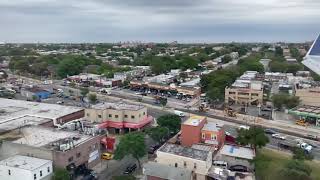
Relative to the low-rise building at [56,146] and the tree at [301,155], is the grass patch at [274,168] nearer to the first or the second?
the tree at [301,155]

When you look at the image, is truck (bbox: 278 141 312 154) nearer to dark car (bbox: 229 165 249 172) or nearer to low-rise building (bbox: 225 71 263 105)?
dark car (bbox: 229 165 249 172)

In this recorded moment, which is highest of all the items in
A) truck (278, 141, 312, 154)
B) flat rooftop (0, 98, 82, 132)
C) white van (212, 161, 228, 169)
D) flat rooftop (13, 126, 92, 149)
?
flat rooftop (0, 98, 82, 132)

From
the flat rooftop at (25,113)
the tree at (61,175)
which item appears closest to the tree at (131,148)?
the tree at (61,175)

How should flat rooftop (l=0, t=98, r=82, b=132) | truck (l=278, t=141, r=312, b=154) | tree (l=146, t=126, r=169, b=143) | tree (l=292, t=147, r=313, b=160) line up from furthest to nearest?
flat rooftop (l=0, t=98, r=82, b=132), truck (l=278, t=141, r=312, b=154), tree (l=146, t=126, r=169, b=143), tree (l=292, t=147, r=313, b=160)

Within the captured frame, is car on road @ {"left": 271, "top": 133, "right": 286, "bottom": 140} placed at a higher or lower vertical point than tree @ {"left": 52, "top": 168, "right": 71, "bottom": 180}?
lower

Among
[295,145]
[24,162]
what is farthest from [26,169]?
[295,145]

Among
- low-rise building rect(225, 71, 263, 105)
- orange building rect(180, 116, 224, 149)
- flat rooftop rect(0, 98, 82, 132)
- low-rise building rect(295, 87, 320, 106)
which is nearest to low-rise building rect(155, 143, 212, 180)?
orange building rect(180, 116, 224, 149)

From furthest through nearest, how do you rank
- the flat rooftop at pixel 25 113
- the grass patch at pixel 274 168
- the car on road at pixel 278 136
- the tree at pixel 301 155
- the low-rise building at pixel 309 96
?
the low-rise building at pixel 309 96
the car on road at pixel 278 136
the flat rooftop at pixel 25 113
the tree at pixel 301 155
the grass patch at pixel 274 168
